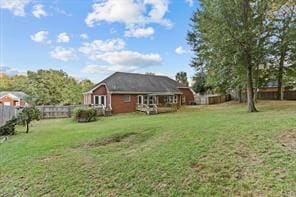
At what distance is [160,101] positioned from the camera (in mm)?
34688

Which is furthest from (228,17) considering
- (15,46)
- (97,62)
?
(97,62)

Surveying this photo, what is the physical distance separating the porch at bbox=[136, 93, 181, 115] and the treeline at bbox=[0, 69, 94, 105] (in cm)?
1538

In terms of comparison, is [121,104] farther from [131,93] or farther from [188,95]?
[188,95]

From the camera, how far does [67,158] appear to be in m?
8.78

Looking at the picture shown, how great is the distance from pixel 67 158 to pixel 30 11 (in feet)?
46.0

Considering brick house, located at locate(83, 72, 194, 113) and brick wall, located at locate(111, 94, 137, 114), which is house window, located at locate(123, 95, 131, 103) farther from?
brick wall, located at locate(111, 94, 137, 114)

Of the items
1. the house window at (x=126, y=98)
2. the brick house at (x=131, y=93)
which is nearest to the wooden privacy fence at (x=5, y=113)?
the brick house at (x=131, y=93)

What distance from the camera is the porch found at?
31.0 meters

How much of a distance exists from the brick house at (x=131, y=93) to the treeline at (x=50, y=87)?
13328 mm

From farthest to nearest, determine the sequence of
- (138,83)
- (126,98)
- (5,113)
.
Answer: (138,83) < (126,98) < (5,113)

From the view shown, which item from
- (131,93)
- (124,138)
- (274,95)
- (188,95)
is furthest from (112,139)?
(274,95)

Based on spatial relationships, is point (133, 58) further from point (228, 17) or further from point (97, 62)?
point (228, 17)

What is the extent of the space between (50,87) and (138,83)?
2451 cm

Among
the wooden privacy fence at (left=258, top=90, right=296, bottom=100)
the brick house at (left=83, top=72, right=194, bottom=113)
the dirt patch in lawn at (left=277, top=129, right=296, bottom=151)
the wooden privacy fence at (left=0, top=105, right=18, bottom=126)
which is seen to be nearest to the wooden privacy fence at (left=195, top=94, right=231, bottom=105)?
the brick house at (left=83, top=72, right=194, bottom=113)
